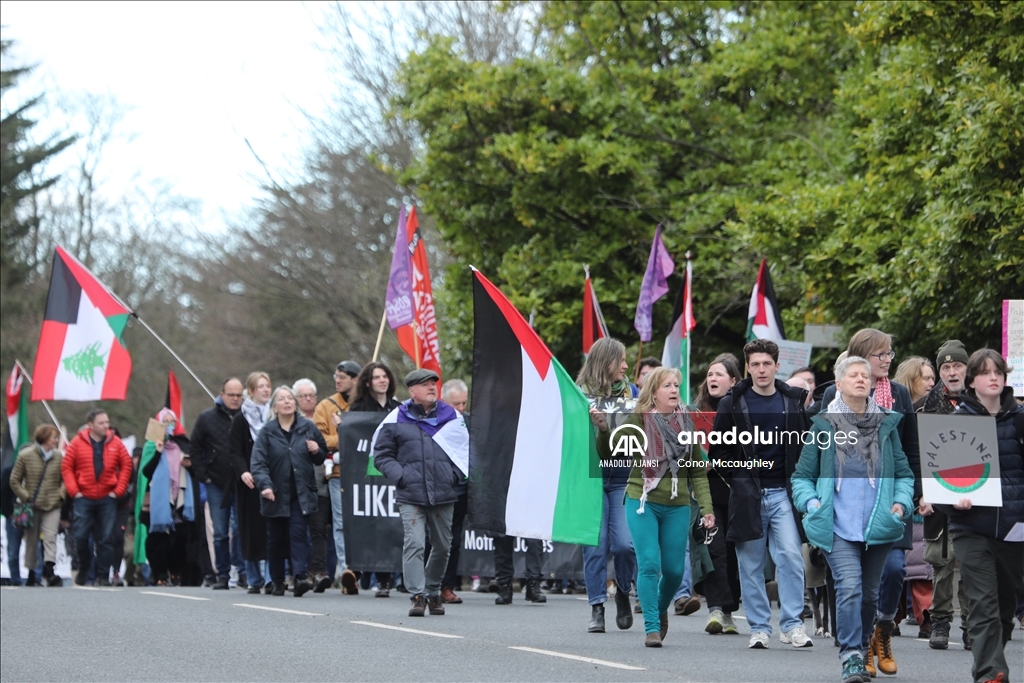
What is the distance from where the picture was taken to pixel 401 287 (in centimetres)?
1753

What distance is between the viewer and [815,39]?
22.2 m

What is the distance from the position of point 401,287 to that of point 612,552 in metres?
6.93

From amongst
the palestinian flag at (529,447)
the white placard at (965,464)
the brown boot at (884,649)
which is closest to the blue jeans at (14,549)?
the palestinian flag at (529,447)

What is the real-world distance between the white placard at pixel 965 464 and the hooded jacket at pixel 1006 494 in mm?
56

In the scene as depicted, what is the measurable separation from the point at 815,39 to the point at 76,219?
1063 inches

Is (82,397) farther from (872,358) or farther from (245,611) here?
(872,358)

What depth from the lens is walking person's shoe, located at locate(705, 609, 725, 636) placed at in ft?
37.8

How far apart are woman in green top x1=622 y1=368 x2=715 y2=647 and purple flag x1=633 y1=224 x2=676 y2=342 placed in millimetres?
7359

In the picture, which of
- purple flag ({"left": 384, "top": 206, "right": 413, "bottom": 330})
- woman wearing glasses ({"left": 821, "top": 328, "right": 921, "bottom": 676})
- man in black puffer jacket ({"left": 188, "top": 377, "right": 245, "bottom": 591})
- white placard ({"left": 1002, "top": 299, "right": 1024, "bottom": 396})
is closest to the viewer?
woman wearing glasses ({"left": 821, "top": 328, "right": 921, "bottom": 676})

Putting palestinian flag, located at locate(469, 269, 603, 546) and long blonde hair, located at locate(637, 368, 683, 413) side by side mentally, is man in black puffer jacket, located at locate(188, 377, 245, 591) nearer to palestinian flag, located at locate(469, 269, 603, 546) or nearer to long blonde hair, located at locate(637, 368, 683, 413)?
long blonde hair, located at locate(637, 368, 683, 413)

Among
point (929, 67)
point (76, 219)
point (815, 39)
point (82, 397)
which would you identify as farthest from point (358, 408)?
point (76, 219)

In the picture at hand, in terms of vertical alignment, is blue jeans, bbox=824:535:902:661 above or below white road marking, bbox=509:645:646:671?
above

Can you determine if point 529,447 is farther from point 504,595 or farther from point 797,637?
point 504,595

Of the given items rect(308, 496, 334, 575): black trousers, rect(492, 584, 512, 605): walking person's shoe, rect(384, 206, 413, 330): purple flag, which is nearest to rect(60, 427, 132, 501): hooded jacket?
rect(384, 206, 413, 330): purple flag
